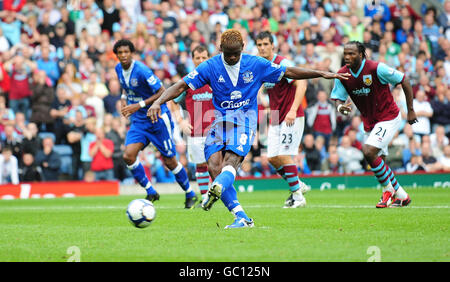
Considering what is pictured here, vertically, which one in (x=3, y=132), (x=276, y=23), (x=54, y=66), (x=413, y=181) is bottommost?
(x=413, y=181)

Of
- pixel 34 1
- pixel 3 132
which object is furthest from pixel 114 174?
pixel 34 1

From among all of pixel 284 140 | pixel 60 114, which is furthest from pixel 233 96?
pixel 60 114

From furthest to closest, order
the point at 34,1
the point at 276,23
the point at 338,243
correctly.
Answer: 1. the point at 276,23
2. the point at 34,1
3. the point at 338,243

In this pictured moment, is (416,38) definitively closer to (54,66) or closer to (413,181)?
(413,181)

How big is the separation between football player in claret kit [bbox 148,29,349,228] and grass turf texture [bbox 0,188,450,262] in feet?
2.73

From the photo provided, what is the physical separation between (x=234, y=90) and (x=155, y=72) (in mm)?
11970

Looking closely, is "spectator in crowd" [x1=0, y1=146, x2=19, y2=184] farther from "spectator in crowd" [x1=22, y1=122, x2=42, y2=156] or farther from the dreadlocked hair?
the dreadlocked hair

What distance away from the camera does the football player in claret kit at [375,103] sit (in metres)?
12.2

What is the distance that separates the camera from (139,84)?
13.2 metres

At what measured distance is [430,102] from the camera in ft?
73.4

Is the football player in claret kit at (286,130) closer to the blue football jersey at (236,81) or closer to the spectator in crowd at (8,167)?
the blue football jersey at (236,81)

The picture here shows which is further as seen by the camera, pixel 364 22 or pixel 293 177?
pixel 364 22

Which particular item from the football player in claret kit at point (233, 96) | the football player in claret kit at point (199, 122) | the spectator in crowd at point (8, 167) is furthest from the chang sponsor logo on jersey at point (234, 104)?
the spectator in crowd at point (8, 167)
